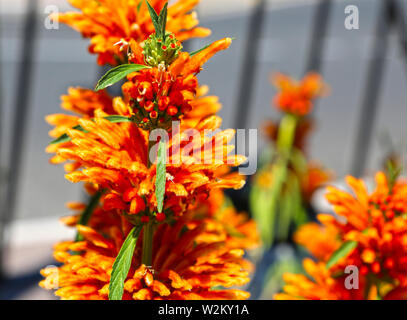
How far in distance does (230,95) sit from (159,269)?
4.39 metres

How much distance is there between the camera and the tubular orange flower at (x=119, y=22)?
0.44 meters

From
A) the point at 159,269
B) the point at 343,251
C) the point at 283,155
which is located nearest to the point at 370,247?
the point at 343,251

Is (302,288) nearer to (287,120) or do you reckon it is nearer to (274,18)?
(287,120)

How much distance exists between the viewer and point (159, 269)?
0.42m

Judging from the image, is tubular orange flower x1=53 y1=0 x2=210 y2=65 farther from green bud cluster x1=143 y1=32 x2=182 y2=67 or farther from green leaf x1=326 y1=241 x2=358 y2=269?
green leaf x1=326 y1=241 x2=358 y2=269

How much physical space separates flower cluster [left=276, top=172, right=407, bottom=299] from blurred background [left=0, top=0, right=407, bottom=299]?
192 mm

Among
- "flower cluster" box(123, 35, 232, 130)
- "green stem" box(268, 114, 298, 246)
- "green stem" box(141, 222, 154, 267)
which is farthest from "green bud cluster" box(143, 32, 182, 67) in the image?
"green stem" box(268, 114, 298, 246)

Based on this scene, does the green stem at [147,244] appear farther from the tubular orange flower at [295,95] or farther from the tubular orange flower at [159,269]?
the tubular orange flower at [295,95]

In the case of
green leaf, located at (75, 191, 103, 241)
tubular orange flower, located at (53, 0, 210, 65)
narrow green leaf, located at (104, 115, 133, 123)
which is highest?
tubular orange flower, located at (53, 0, 210, 65)

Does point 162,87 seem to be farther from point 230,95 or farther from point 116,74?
point 230,95

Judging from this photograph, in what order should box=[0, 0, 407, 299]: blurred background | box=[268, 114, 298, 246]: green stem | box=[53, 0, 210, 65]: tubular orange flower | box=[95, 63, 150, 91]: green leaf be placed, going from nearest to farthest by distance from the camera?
1. box=[95, 63, 150, 91]: green leaf
2. box=[53, 0, 210, 65]: tubular orange flower
3. box=[268, 114, 298, 246]: green stem
4. box=[0, 0, 407, 299]: blurred background

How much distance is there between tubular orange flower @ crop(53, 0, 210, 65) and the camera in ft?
1.44

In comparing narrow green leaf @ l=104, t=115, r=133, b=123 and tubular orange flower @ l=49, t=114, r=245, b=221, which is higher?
narrow green leaf @ l=104, t=115, r=133, b=123

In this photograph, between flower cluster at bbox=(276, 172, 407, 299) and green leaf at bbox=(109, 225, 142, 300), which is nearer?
green leaf at bbox=(109, 225, 142, 300)
